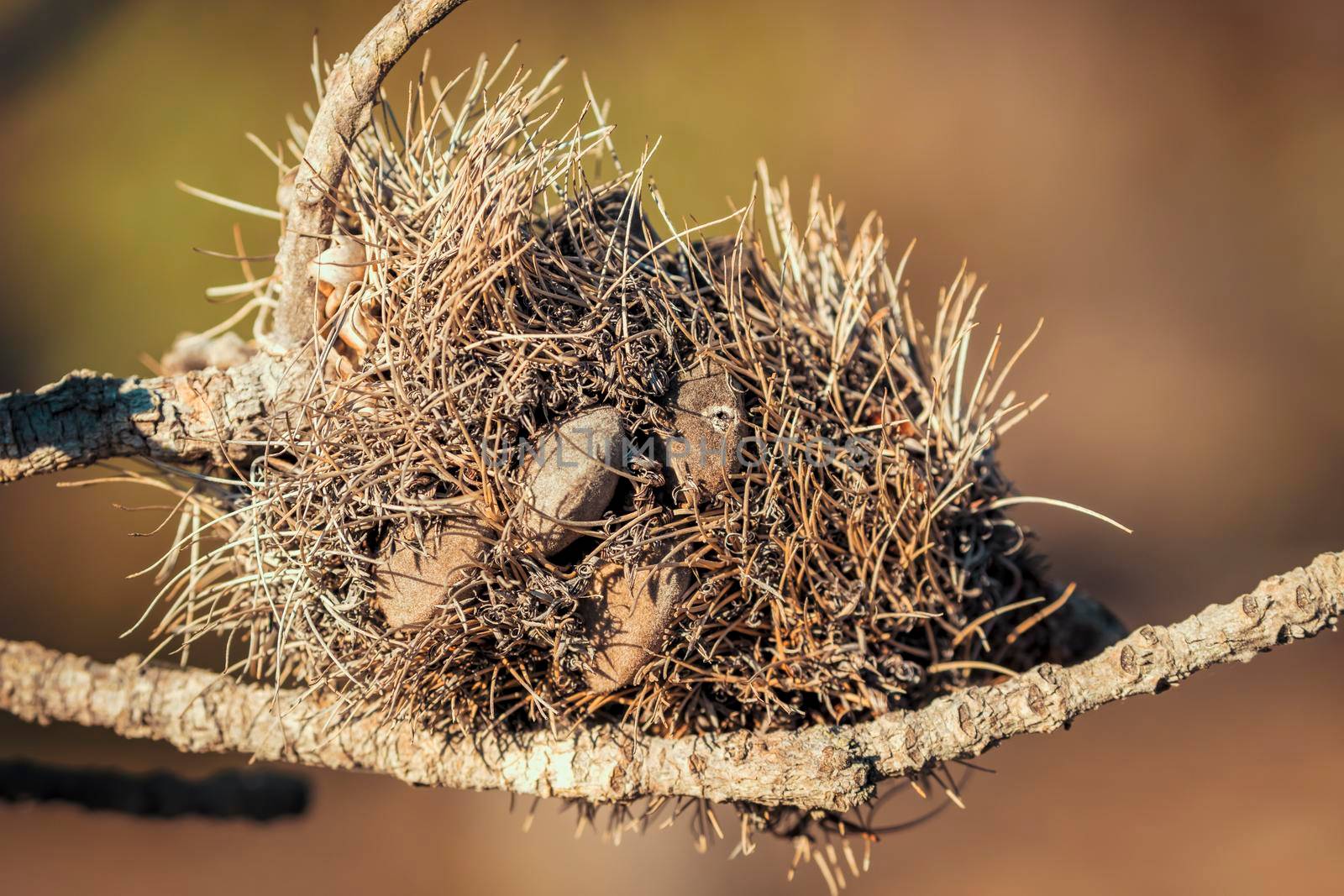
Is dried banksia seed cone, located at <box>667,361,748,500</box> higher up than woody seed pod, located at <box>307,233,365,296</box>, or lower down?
lower down

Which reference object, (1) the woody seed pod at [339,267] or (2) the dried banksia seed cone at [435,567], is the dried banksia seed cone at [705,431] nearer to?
(2) the dried banksia seed cone at [435,567]

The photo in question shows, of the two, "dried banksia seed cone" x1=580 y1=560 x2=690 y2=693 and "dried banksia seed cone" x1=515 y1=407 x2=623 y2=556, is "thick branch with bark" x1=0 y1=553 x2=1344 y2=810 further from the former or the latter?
"dried banksia seed cone" x1=515 y1=407 x2=623 y2=556

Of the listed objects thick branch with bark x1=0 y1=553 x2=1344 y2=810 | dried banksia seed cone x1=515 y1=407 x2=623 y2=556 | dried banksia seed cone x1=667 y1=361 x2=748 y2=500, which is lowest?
thick branch with bark x1=0 y1=553 x2=1344 y2=810

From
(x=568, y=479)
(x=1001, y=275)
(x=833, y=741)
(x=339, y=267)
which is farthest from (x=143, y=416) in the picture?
(x=1001, y=275)

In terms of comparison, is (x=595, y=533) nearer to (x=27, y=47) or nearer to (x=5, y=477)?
(x=5, y=477)

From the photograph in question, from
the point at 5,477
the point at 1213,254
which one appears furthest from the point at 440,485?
the point at 1213,254

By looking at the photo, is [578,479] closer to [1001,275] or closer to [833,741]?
[833,741]

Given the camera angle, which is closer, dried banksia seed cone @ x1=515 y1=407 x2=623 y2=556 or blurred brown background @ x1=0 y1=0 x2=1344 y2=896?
dried banksia seed cone @ x1=515 y1=407 x2=623 y2=556

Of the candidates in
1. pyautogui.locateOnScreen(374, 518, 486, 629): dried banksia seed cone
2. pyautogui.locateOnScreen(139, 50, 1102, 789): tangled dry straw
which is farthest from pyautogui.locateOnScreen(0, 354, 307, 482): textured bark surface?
pyautogui.locateOnScreen(374, 518, 486, 629): dried banksia seed cone
